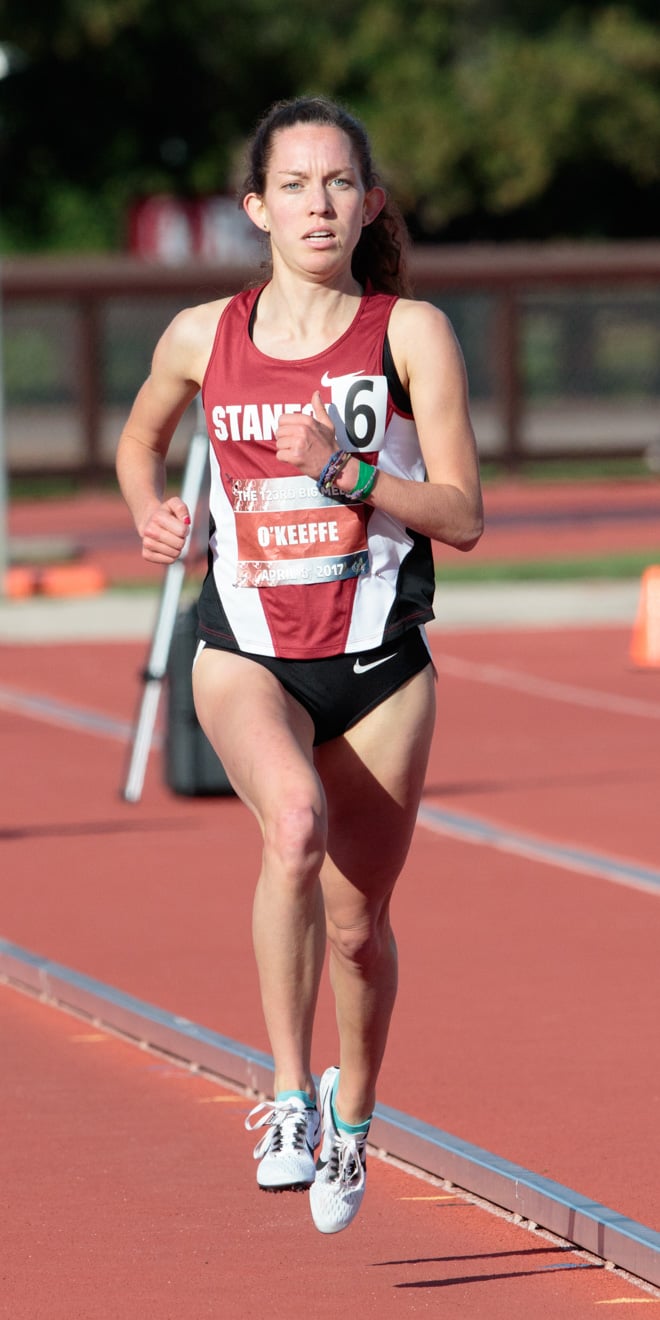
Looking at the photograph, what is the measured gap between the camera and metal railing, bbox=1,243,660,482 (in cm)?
3146

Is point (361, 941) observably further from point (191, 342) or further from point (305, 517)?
point (191, 342)

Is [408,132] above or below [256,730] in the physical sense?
above

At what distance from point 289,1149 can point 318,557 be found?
1091 millimetres

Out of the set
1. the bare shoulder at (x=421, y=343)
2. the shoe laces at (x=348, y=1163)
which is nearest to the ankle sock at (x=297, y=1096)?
the shoe laces at (x=348, y=1163)

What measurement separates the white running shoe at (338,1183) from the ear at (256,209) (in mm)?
1782

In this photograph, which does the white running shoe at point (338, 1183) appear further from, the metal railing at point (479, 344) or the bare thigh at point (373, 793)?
the metal railing at point (479, 344)

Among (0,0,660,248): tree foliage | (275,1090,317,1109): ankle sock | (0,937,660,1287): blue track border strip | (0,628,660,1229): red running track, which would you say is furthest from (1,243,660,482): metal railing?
(275,1090,317,1109): ankle sock

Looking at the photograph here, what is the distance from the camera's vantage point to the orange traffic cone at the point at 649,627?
624 inches

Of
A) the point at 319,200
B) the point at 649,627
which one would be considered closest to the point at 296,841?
the point at 319,200

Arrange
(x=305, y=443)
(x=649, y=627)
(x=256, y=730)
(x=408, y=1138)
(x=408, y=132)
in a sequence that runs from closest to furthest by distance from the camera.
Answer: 1. (x=305, y=443)
2. (x=256, y=730)
3. (x=408, y=1138)
4. (x=649, y=627)
5. (x=408, y=132)

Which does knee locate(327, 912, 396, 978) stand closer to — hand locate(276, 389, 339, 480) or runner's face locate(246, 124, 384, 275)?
hand locate(276, 389, 339, 480)

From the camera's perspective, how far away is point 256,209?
472cm

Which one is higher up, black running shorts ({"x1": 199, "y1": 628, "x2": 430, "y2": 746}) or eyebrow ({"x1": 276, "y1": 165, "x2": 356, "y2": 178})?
eyebrow ({"x1": 276, "y1": 165, "x2": 356, "y2": 178})

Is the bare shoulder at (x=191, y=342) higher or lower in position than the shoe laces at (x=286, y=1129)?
higher
